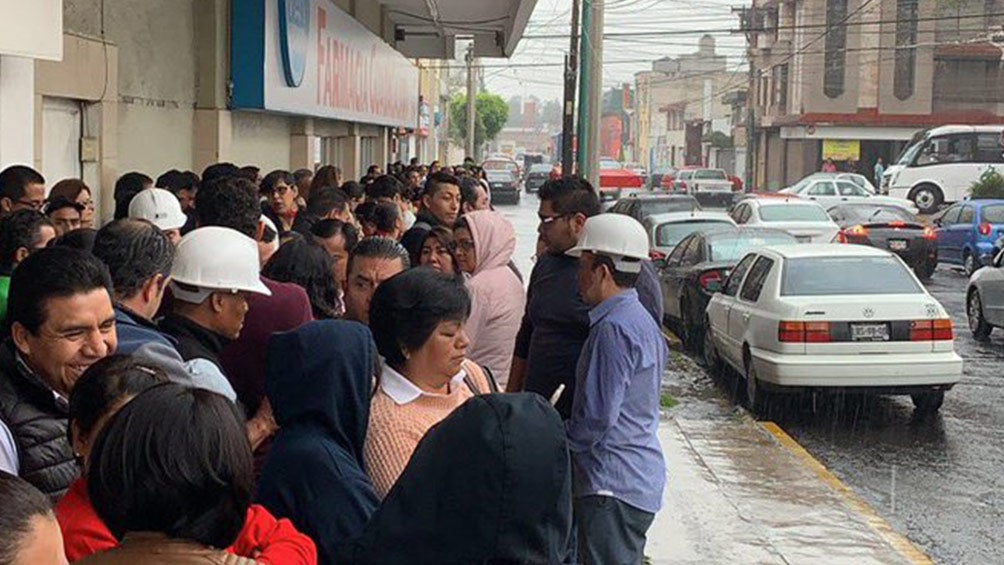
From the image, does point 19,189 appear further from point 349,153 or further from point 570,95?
point 570,95

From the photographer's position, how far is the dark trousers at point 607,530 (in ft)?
18.1

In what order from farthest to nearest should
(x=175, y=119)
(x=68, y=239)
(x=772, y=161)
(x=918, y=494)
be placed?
1. (x=772, y=161)
2. (x=175, y=119)
3. (x=918, y=494)
4. (x=68, y=239)

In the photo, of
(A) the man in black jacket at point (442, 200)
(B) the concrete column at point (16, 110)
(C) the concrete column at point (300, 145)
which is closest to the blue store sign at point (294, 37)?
(C) the concrete column at point (300, 145)

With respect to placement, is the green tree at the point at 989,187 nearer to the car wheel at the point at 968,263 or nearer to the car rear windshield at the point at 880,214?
the car rear windshield at the point at 880,214

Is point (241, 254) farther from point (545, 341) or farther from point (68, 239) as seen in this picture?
point (545, 341)

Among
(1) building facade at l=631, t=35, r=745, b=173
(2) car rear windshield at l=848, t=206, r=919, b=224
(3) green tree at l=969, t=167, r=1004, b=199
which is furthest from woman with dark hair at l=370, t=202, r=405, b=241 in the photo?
(1) building facade at l=631, t=35, r=745, b=173

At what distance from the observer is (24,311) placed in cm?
417

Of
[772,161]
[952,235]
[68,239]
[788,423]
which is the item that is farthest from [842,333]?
[772,161]

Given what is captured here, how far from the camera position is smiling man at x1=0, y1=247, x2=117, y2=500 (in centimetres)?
386

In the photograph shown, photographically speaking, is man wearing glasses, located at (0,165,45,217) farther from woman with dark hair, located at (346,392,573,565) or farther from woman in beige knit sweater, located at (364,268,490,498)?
woman with dark hair, located at (346,392,573,565)

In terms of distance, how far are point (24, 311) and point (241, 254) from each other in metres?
0.81

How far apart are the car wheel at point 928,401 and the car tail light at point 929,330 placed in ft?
1.97

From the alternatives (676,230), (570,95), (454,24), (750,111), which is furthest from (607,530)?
(750,111)

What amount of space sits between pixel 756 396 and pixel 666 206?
561 inches
